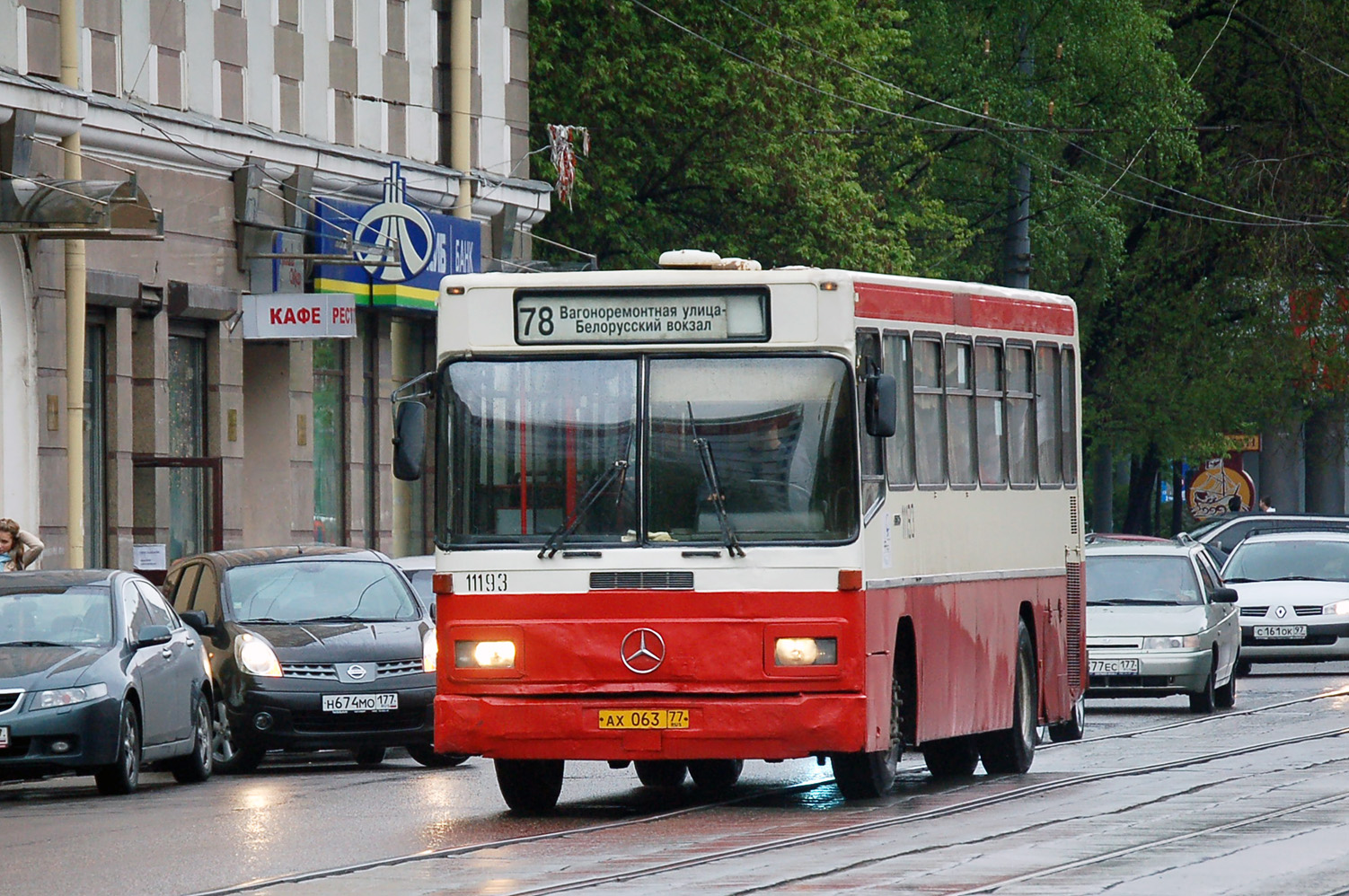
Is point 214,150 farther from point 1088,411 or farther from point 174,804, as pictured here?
point 1088,411

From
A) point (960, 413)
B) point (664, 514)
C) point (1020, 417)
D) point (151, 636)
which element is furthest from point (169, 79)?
point (664, 514)

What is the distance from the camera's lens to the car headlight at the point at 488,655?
14.6 meters

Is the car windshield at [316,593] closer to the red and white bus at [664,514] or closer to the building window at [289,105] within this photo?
the red and white bus at [664,514]

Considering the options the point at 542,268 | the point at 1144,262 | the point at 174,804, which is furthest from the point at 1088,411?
the point at 174,804

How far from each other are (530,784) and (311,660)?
4888 mm

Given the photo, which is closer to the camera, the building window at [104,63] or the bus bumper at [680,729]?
the bus bumper at [680,729]

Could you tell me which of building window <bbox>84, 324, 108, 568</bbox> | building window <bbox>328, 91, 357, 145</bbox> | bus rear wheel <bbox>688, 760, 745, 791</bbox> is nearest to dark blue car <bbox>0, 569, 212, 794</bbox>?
bus rear wheel <bbox>688, 760, 745, 791</bbox>

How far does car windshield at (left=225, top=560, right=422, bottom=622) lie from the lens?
2102cm

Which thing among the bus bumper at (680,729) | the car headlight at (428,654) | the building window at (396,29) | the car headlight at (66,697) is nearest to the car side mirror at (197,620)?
the car headlight at (428,654)

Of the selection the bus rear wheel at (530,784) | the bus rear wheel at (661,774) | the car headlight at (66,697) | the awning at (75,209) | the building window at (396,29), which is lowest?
the bus rear wheel at (661,774)

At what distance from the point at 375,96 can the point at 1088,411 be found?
19.3 metres

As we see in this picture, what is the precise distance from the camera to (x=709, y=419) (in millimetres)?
14641

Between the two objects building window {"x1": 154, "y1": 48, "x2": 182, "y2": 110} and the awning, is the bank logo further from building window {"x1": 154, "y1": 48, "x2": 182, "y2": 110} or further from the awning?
the awning

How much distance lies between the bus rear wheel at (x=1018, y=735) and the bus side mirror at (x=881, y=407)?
3.61 meters
